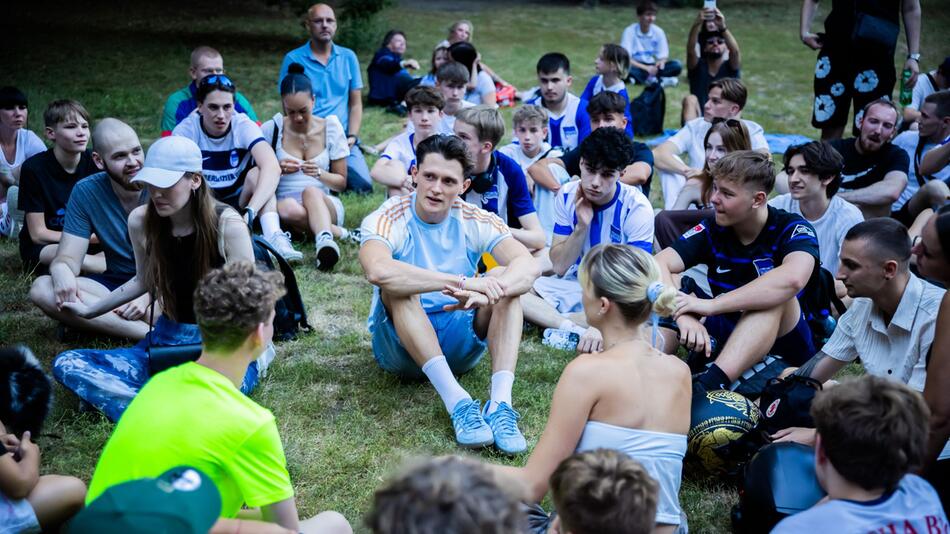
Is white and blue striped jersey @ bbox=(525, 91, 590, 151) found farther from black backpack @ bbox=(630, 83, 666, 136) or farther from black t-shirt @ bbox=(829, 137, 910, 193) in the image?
black backpack @ bbox=(630, 83, 666, 136)

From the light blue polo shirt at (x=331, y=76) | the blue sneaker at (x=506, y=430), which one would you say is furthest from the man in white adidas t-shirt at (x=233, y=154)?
the blue sneaker at (x=506, y=430)

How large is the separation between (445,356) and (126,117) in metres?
7.24

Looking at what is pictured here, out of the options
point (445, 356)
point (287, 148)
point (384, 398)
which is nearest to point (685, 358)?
point (445, 356)

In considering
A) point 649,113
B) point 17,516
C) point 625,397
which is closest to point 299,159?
point 17,516

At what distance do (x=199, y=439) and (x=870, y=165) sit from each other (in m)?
5.38

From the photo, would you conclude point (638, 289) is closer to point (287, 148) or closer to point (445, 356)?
point (445, 356)

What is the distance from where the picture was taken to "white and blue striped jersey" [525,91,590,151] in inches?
284

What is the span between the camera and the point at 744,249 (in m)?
4.30

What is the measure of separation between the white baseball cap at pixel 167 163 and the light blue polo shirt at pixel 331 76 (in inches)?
179

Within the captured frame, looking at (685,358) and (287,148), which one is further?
(287,148)

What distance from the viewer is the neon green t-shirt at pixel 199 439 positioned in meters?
2.30

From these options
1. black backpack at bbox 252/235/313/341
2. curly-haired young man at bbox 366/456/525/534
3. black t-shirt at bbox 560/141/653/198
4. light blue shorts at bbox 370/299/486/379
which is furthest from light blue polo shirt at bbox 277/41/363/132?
curly-haired young man at bbox 366/456/525/534

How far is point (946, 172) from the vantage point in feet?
20.6

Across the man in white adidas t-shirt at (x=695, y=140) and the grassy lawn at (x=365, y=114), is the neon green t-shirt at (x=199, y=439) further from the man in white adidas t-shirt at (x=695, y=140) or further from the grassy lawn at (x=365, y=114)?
the man in white adidas t-shirt at (x=695, y=140)
